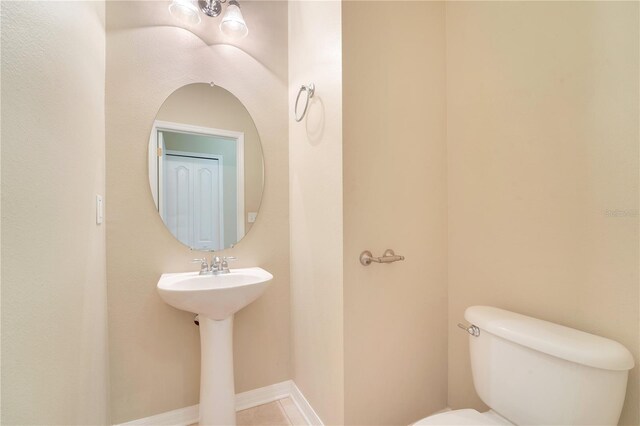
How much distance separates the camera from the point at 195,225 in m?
1.56

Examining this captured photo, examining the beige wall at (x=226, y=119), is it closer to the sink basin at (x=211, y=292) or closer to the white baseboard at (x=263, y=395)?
the sink basin at (x=211, y=292)

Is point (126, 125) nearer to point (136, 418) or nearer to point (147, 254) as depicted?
point (147, 254)

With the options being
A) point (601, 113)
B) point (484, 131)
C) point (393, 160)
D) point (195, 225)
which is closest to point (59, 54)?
point (195, 225)

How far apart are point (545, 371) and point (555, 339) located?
0.35 ft

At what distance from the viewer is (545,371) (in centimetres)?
87

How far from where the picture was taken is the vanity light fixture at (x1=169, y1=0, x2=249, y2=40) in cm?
144

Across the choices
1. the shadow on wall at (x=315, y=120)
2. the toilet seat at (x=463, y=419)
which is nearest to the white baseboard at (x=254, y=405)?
the toilet seat at (x=463, y=419)

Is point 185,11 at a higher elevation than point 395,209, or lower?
higher

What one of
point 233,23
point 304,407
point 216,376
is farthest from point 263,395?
point 233,23

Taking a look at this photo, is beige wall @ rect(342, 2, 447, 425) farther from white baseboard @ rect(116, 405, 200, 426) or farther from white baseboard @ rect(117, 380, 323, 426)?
white baseboard @ rect(116, 405, 200, 426)

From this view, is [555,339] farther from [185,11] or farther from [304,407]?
[185,11]

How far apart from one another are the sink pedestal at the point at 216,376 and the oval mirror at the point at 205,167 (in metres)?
0.45

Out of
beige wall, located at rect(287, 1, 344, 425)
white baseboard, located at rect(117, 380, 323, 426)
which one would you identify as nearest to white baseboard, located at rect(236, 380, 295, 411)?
white baseboard, located at rect(117, 380, 323, 426)

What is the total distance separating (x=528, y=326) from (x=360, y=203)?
2.48 ft
